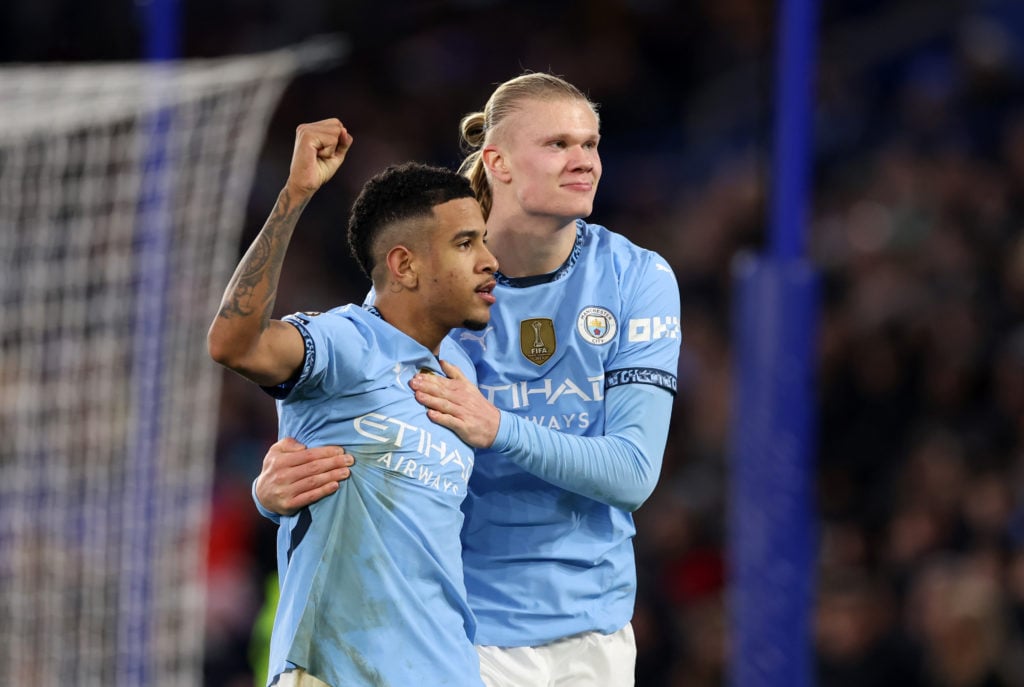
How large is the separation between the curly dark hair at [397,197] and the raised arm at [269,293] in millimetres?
216

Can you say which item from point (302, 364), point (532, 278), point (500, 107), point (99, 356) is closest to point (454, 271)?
point (302, 364)

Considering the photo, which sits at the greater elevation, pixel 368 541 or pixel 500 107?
pixel 500 107

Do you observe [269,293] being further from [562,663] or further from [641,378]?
[562,663]

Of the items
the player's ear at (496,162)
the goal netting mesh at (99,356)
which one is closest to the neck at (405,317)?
the player's ear at (496,162)

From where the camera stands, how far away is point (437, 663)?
7.82 ft

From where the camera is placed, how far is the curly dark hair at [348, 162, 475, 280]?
8.36 ft

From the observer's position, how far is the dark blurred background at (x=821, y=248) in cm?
540

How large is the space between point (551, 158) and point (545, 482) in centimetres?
Answer: 61

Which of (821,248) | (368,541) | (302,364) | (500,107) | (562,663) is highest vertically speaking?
(821,248)

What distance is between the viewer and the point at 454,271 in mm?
2516

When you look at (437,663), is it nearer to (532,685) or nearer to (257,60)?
(532,685)

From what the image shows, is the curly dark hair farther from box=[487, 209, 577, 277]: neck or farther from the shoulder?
the shoulder

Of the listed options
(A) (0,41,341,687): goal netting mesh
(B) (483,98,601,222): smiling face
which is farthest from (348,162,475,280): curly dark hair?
(A) (0,41,341,687): goal netting mesh

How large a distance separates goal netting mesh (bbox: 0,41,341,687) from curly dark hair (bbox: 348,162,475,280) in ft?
8.06
